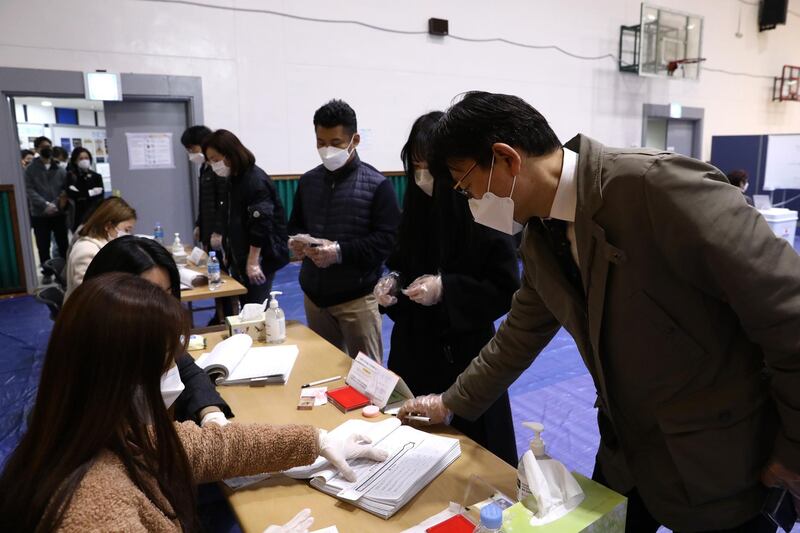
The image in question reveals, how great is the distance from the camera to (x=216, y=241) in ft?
12.1

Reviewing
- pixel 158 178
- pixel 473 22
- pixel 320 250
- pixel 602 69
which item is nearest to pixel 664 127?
pixel 602 69

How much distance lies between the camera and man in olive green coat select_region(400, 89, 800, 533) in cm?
84

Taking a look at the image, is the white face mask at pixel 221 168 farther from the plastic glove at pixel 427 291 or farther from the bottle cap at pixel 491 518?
the bottle cap at pixel 491 518

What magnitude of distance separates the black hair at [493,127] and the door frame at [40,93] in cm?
480

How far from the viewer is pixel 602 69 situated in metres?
7.94

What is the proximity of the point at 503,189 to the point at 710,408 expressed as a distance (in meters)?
0.51

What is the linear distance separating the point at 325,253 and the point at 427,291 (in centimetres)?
75

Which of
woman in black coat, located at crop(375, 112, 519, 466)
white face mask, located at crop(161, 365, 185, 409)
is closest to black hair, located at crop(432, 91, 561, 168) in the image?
woman in black coat, located at crop(375, 112, 519, 466)

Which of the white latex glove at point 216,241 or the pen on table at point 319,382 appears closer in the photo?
the pen on table at point 319,382

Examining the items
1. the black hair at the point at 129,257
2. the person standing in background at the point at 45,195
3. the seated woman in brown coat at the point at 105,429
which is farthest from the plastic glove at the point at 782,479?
the person standing in background at the point at 45,195

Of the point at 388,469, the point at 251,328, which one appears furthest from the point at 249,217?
the point at 388,469

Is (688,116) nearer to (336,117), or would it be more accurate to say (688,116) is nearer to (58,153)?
(336,117)

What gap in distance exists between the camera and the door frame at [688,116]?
8477 mm

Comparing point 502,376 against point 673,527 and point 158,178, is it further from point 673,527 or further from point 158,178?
point 158,178
